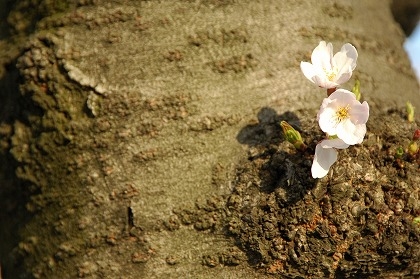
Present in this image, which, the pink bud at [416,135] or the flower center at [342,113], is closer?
the flower center at [342,113]

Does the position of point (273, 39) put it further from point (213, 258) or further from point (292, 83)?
point (213, 258)

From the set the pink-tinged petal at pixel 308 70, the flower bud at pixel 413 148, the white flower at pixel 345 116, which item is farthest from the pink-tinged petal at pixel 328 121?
the flower bud at pixel 413 148

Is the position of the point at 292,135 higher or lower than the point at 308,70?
lower

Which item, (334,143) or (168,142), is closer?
(334,143)

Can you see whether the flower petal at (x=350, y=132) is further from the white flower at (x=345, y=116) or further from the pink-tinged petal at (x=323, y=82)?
the pink-tinged petal at (x=323, y=82)

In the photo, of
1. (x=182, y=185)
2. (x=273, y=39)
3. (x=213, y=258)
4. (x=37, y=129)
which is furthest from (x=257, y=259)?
(x=37, y=129)

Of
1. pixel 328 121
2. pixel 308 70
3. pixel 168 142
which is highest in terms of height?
pixel 308 70

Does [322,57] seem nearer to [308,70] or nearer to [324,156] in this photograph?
[308,70]

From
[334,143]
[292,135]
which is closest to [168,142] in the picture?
[292,135]
